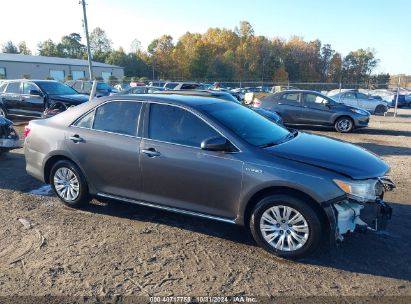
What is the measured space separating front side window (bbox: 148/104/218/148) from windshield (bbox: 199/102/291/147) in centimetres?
19

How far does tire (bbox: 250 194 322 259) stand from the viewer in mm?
3803

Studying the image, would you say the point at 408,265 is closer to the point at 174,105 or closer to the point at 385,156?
the point at 174,105

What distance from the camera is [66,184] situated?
5.41 m

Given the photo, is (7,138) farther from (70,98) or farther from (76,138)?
(70,98)

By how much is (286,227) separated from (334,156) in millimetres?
971

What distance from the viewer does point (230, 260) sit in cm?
395

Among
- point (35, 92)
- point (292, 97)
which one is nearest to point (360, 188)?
point (292, 97)

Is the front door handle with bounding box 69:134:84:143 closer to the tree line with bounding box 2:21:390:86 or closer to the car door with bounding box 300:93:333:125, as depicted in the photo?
the car door with bounding box 300:93:333:125

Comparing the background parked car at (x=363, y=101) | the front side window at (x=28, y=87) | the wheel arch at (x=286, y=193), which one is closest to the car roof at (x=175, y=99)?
Answer: the wheel arch at (x=286, y=193)

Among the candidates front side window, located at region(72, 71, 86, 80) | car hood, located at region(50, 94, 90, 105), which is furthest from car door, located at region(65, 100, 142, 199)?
front side window, located at region(72, 71, 86, 80)

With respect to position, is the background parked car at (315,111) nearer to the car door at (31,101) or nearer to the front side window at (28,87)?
the car door at (31,101)

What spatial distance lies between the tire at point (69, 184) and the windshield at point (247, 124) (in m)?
2.10

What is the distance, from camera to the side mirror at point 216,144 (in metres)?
4.04

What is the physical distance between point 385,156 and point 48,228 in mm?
7724
